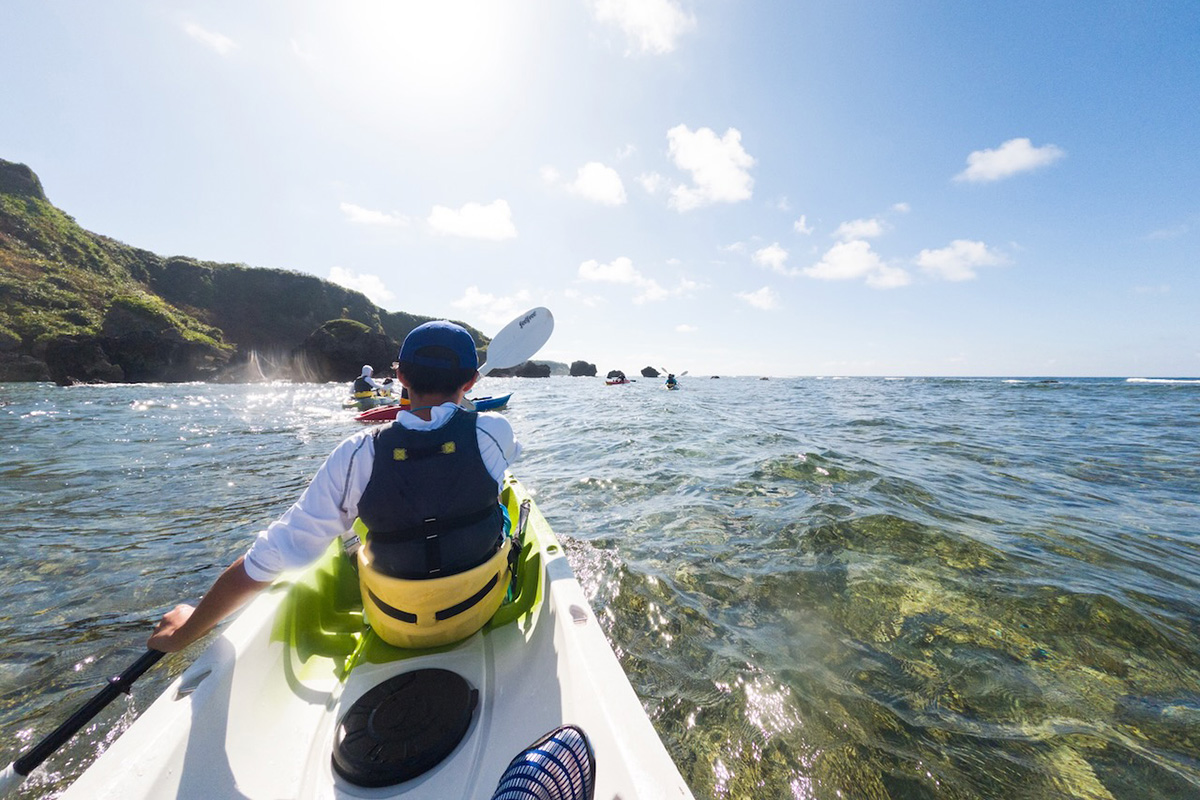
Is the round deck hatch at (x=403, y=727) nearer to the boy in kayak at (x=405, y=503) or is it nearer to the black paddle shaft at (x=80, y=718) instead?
the boy in kayak at (x=405, y=503)

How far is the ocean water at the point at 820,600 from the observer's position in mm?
2631

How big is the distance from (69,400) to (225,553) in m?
28.8

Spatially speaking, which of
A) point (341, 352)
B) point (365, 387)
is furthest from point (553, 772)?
point (341, 352)

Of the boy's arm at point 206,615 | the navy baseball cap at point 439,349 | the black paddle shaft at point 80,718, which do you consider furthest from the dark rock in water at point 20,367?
the navy baseball cap at point 439,349

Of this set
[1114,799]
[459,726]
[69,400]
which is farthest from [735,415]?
[69,400]

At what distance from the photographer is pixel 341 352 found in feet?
189

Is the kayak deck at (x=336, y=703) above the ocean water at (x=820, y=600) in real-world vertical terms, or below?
above

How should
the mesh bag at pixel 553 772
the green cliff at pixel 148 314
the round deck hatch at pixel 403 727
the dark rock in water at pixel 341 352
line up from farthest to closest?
the dark rock in water at pixel 341 352
the green cliff at pixel 148 314
the round deck hatch at pixel 403 727
the mesh bag at pixel 553 772

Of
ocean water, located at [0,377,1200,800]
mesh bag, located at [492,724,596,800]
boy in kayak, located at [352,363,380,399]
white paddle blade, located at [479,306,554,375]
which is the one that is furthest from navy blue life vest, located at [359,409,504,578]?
boy in kayak, located at [352,363,380,399]

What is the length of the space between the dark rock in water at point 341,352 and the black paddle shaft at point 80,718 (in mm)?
64591

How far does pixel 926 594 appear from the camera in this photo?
4281mm

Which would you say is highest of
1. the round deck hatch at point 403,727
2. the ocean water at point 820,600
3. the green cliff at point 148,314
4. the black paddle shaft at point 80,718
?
the green cliff at point 148,314

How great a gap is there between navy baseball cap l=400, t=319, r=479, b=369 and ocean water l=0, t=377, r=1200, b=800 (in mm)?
2776

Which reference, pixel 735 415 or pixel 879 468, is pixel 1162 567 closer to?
pixel 879 468
